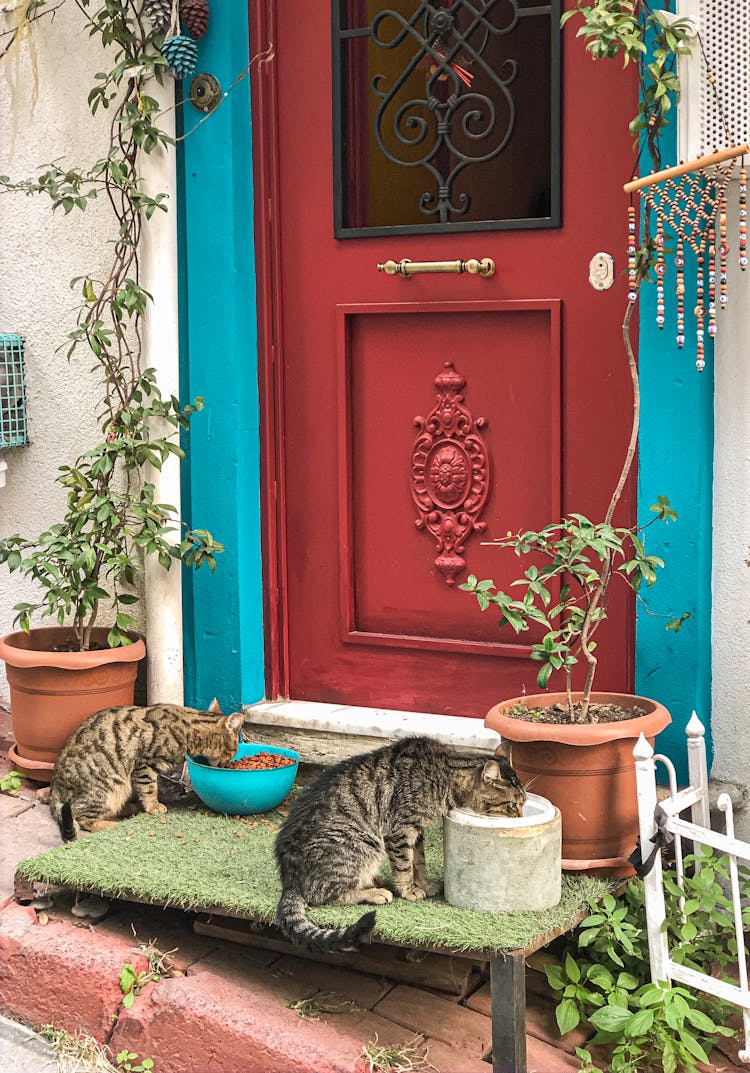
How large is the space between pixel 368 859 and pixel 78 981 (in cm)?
87

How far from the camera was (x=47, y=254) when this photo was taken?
5.08m

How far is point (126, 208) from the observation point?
15.7 ft

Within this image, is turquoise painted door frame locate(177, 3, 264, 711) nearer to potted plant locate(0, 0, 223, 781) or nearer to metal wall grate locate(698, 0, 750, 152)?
potted plant locate(0, 0, 223, 781)

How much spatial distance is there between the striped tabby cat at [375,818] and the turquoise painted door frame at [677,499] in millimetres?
659

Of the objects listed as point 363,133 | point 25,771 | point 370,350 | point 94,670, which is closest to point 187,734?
point 94,670

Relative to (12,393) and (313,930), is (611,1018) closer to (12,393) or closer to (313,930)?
(313,930)

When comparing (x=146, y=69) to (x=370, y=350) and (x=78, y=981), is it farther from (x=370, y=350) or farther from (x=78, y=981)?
(x=78, y=981)

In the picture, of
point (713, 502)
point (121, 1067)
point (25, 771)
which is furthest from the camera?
point (25, 771)

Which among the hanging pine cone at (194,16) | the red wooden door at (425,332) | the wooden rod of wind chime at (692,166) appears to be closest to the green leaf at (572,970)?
the red wooden door at (425,332)

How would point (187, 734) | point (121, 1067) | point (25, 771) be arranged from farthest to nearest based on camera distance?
point (25, 771) → point (187, 734) → point (121, 1067)

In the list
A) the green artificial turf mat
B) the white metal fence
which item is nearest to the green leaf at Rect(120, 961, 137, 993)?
the green artificial turf mat

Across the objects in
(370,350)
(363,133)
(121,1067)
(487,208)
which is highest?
(363,133)

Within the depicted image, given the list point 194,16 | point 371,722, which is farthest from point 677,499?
point 194,16

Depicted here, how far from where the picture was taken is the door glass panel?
4238 mm
